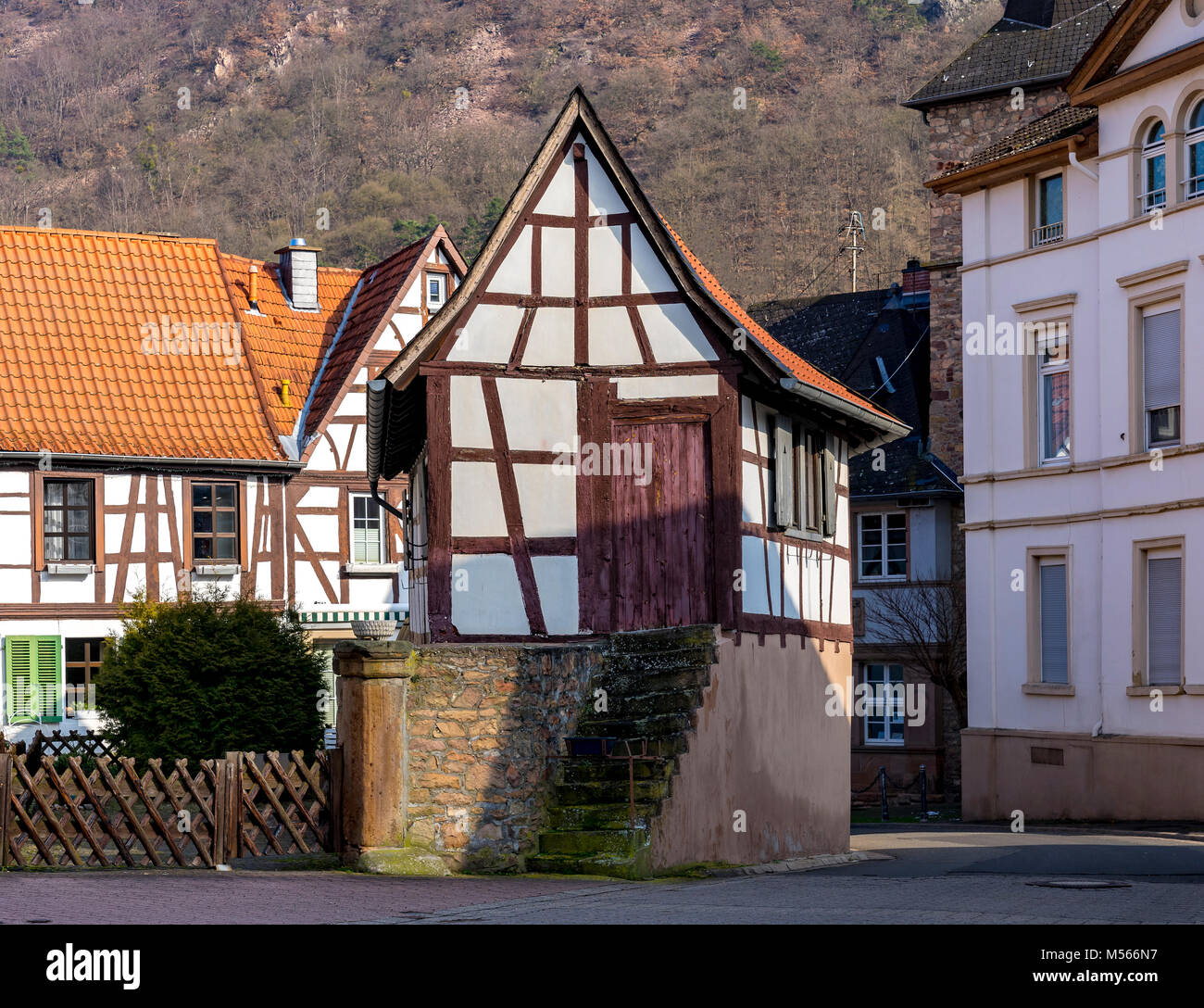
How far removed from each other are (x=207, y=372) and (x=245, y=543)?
3.23m

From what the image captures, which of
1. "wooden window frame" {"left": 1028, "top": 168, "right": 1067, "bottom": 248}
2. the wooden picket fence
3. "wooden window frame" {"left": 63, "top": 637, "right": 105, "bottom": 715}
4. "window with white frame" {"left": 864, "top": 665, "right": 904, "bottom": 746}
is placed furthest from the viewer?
"window with white frame" {"left": 864, "top": 665, "right": 904, "bottom": 746}

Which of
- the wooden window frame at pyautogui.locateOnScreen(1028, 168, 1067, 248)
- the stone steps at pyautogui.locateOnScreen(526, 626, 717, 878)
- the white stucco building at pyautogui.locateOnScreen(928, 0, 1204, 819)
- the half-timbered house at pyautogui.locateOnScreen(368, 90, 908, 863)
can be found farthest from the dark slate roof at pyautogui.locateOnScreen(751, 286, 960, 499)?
the stone steps at pyautogui.locateOnScreen(526, 626, 717, 878)

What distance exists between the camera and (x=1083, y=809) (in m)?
27.4

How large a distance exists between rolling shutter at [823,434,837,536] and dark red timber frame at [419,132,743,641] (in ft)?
13.5

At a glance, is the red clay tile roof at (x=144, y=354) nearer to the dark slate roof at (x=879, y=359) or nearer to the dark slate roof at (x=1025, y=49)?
the dark slate roof at (x=879, y=359)

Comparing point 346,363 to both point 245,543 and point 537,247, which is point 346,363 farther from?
point 537,247

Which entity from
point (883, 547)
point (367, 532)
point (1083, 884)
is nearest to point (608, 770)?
point (1083, 884)

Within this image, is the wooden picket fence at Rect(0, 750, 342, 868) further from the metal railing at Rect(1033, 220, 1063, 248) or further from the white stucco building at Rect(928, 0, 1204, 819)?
the metal railing at Rect(1033, 220, 1063, 248)

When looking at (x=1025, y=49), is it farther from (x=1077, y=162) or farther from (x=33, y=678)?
(x=33, y=678)

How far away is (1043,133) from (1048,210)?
4.00 ft

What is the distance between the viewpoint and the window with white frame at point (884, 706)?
37000 mm

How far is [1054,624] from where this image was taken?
94.7 feet

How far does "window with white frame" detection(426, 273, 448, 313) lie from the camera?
34.4 meters
